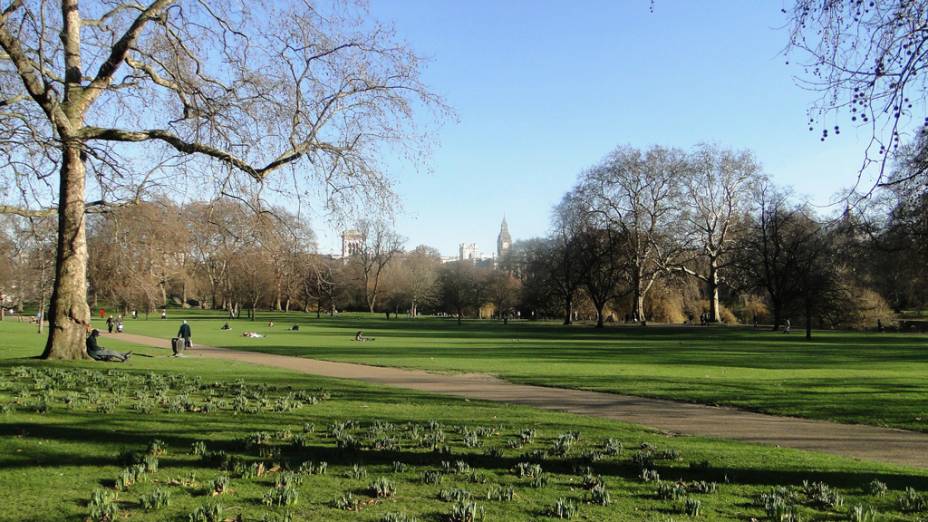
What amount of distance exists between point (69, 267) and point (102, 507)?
573 inches

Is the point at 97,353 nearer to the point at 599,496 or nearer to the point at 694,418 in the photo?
the point at 694,418

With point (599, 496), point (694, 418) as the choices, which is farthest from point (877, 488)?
point (694, 418)

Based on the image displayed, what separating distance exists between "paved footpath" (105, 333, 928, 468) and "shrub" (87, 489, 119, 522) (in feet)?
27.5

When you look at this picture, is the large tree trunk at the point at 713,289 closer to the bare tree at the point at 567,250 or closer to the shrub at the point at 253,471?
the bare tree at the point at 567,250

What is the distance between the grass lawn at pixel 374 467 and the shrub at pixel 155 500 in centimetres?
4

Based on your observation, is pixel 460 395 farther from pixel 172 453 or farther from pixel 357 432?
pixel 172 453

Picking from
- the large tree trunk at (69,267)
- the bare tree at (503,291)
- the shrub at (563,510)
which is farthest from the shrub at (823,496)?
the bare tree at (503,291)

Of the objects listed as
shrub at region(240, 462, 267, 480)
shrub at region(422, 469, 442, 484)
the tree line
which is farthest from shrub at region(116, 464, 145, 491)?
the tree line

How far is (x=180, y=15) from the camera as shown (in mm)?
15781

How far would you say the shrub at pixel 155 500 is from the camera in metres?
5.79

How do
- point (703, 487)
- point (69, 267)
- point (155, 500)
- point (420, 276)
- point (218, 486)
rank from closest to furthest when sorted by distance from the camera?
point (155, 500) → point (218, 486) → point (703, 487) → point (69, 267) → point (420, 276)

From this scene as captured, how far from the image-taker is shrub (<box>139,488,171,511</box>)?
5.79 meters

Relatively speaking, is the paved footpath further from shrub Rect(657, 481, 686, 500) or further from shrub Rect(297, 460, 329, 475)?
shrub Rect(297, 460, 329, 475)

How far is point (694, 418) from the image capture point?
41.6ft
